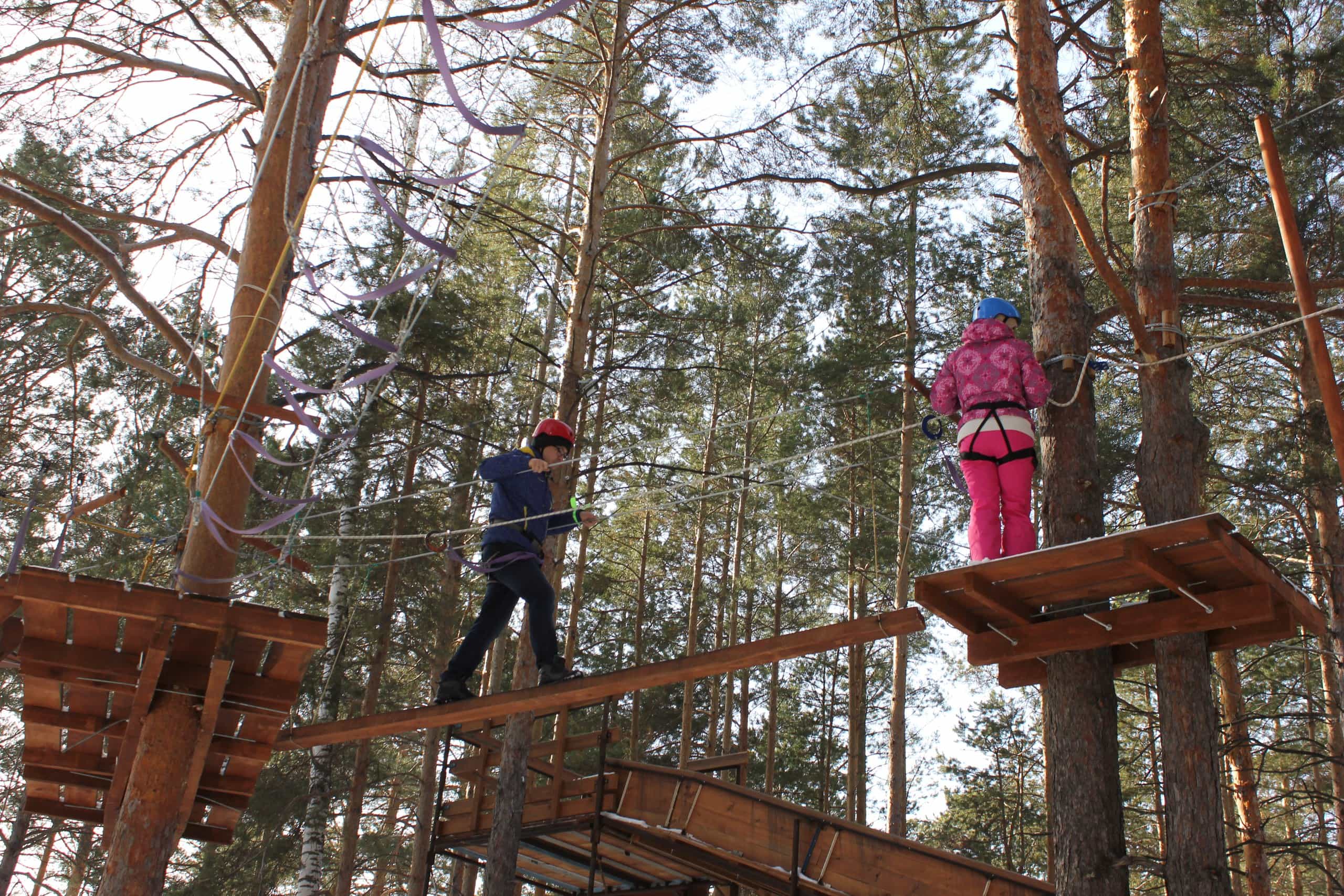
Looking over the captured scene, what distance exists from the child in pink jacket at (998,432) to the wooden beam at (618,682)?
0.70 m

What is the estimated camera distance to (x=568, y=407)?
9.94 metres

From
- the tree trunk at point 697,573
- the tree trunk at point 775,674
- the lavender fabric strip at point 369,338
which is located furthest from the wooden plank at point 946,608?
the tree trunk at point 775,674

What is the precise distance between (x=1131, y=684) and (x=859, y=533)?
19.6ft

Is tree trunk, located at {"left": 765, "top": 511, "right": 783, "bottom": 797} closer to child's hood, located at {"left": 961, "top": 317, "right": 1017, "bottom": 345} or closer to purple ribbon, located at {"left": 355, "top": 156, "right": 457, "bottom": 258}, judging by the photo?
child's hood, located at {"left": 961, "top": 317, "right": 1017, "bottom": 345}

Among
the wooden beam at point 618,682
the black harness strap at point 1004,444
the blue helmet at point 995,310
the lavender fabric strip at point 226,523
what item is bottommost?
the wooden beam at point 618,682

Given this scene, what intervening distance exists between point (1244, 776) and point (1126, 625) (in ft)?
30.0

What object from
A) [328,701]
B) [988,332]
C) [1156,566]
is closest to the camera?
[1156,566]

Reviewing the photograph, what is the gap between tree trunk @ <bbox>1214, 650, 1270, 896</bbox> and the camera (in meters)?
11.0

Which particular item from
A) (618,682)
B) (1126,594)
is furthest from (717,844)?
(1126,594)

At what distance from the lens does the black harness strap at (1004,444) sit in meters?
5.19

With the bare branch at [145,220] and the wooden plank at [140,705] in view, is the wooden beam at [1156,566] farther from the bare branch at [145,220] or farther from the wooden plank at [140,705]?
the bare branch at [145,220]

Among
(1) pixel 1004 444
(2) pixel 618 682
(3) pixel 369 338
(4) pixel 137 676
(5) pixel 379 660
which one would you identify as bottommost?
(4) pixel 137 676

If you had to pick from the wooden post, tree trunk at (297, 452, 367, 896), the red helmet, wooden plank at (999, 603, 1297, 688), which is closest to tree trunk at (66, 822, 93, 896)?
tree trunk at (297, 452, 367, 896)

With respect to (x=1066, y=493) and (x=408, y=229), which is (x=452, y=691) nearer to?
(x=408, y=229)
